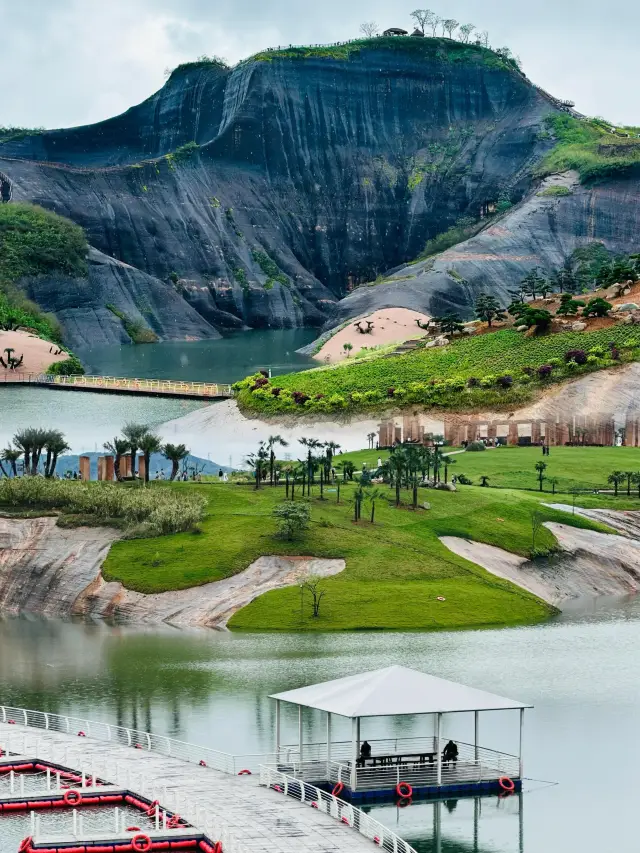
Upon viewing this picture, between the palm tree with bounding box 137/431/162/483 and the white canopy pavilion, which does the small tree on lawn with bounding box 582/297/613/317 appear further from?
the white canopy pavilion

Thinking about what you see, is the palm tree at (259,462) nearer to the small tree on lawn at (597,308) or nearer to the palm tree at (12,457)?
the palm tree at (12,457)

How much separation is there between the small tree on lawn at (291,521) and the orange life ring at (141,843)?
215 feet

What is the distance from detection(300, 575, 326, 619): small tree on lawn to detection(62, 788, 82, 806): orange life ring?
51473 mm

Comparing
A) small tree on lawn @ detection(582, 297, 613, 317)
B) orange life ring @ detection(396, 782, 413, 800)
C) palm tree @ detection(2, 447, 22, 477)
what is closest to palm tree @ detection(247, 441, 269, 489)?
palm tree @ detection(2, 447, 22, 477)

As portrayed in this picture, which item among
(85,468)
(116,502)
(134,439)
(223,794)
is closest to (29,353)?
(85,468)

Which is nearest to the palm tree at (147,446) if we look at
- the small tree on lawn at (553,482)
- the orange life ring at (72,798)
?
the small tree on lawn at (553,482)

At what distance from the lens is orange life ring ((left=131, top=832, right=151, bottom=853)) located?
55.3 meters

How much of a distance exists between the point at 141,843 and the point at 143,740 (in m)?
19.8

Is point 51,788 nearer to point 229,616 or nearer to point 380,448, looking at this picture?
point 229,616

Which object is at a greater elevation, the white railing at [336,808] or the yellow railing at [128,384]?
the yellow railing at [128,384]

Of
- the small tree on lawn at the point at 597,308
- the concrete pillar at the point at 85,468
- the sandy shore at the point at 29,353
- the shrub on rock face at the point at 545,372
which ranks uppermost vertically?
the small tree on lawn at the point at 597,308

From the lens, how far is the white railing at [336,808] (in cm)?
5688

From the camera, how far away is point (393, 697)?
67.1m

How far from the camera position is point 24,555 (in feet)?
404
